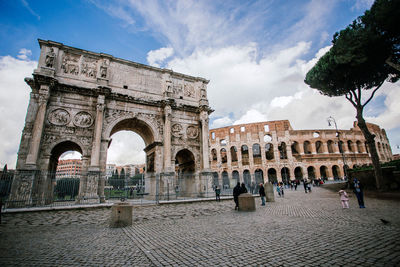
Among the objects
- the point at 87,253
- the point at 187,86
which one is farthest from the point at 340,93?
the point at 87,253

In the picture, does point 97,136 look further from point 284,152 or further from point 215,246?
point 284,152

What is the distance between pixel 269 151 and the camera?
3644 centimetres

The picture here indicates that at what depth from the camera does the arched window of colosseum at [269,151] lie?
118ft

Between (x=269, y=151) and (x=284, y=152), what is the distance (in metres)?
2.69

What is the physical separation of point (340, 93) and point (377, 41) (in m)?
4.70

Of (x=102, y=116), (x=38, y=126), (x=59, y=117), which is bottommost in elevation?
(x=38, y=126)

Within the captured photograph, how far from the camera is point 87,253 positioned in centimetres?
348

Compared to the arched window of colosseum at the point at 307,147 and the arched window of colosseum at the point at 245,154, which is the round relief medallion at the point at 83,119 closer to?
the arched window of colosseum at the point at 245,154

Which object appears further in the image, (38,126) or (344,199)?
(38,126)

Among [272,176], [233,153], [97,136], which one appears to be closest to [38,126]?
[97,136]

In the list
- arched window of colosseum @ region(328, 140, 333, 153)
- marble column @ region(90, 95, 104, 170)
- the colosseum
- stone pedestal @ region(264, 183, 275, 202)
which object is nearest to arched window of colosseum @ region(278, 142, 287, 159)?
the colosseum

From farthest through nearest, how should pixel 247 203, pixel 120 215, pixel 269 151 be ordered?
pixel 269 151, pixel 247 203, pixel 120 215

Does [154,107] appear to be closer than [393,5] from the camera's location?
No

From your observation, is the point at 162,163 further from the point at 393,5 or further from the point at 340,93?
the point at 393,5
